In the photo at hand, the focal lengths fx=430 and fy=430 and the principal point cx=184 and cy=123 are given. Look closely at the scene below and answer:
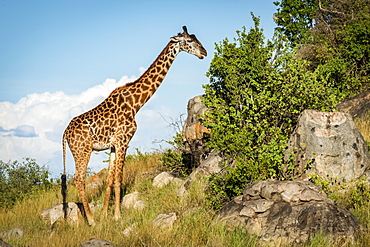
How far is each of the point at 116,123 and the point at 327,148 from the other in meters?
5.12

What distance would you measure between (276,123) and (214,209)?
2.94 meters

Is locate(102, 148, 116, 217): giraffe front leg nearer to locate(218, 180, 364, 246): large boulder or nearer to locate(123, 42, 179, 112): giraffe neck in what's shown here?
locate(123, 42, 179, 112): giraffe neck

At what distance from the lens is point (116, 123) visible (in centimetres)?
1088

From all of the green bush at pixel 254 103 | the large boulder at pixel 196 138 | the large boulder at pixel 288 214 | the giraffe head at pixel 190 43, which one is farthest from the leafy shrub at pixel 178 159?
the large boulder at pixel 288 214

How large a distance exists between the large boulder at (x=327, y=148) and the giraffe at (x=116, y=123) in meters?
3.39

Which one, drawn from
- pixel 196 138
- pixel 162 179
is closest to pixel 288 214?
pixel 196 138

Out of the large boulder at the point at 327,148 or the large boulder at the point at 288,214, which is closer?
the large boulder at the point at 288,214

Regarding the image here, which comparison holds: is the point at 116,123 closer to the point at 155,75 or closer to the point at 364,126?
the point at 155,75

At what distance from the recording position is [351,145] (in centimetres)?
983

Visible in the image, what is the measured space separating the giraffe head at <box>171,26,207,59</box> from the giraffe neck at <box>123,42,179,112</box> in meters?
0.21

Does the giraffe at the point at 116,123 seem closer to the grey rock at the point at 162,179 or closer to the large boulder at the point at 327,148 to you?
the grey rock at the point at 162,179

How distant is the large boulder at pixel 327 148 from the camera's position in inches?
381

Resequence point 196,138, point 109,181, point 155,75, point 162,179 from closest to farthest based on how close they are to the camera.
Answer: point 109,181, point 155,75, point 162,179, point 196,138

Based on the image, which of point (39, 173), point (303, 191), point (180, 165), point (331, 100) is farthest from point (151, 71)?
point (39, 173)
